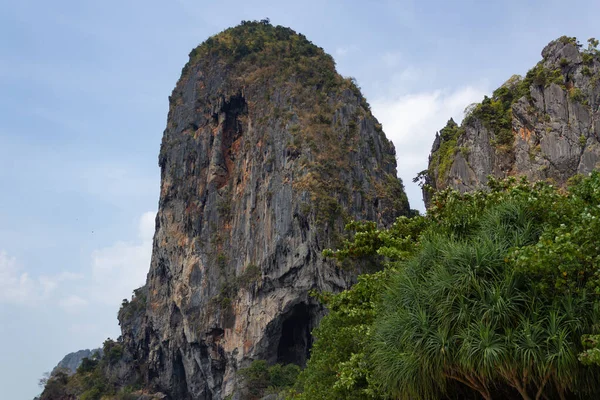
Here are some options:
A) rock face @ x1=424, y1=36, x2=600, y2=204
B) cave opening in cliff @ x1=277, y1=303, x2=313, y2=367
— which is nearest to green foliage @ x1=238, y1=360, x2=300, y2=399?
cave opening in cliff @ x1=277, y1=303, x2=313, y2=367

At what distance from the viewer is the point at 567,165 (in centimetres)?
2950

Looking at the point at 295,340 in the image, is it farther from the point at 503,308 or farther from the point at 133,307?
A: the point at 503,308

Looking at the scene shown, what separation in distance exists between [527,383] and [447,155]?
27683mm

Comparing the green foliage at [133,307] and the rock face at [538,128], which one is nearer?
the rock face at [538,128]

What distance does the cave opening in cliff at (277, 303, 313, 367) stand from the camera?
42500mm

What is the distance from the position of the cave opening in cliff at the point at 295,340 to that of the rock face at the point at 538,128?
15236 mm

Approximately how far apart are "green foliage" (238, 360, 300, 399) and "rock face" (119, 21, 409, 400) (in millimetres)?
2164

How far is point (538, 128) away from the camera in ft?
103

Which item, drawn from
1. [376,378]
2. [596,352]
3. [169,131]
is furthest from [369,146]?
[596,352]

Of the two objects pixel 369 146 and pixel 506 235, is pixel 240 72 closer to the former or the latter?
pixel 369 146

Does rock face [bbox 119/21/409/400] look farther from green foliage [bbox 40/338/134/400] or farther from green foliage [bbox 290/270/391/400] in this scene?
green foliage [bbox 290/270/391/400]

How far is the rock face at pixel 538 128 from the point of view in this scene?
29828 mm

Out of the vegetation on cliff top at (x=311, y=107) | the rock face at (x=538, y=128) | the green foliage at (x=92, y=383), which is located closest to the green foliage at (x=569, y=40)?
the rock face at (x=538, y=128)

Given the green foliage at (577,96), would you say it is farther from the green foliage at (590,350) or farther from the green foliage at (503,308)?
the green foliage at (590,350)
